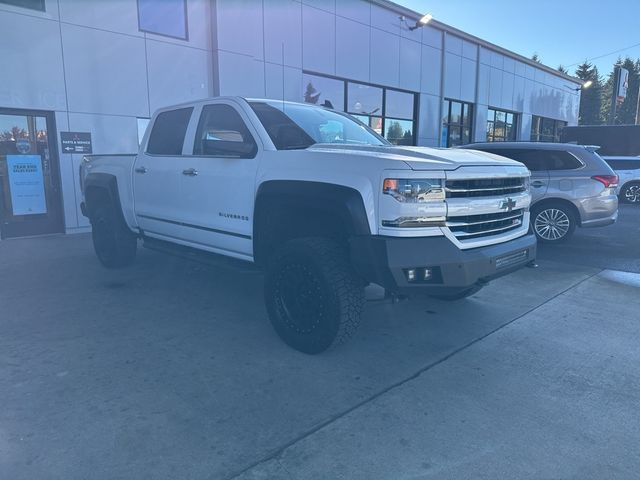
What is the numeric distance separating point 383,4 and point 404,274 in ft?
45.4

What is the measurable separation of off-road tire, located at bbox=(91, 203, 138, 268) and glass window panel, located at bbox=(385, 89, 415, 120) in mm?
11372

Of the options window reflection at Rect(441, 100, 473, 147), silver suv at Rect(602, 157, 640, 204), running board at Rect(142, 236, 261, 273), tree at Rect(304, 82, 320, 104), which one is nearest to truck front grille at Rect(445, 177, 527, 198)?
running board at Rect(142, 236, 261, 273)

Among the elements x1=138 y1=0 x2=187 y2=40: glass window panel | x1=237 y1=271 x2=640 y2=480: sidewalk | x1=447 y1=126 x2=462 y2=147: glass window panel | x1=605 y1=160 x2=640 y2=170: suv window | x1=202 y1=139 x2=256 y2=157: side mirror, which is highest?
x1=138 y1=0 x2=187 y2=40: glass window panel

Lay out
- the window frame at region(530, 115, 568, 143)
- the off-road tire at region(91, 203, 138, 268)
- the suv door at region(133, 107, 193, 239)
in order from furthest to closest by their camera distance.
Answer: the window frame at region(530, 115, 568, 143) < the off-road tire at region(91, 203, 138, 268) < the suv door at region(133, 107, 193, 239)

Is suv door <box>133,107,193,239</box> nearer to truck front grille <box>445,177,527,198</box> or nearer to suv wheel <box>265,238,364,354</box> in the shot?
suv wheel <box>265,238,364,354</box>

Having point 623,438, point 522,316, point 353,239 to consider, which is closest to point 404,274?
point 353,239

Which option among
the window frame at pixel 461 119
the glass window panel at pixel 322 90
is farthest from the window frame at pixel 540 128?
the glass window panel at pixel 322 90

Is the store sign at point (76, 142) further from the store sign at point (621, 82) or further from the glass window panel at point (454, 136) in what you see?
the store sign at point (621, 82)

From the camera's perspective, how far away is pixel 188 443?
8.80 feet

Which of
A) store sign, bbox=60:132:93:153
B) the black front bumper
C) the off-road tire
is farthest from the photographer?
A: store sign, bbox=60:132:93:153

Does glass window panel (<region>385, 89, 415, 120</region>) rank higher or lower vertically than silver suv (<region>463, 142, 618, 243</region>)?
higher

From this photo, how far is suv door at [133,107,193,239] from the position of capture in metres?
5.22

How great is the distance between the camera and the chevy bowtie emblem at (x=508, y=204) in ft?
13.0

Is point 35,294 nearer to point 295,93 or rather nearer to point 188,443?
point 188,443
